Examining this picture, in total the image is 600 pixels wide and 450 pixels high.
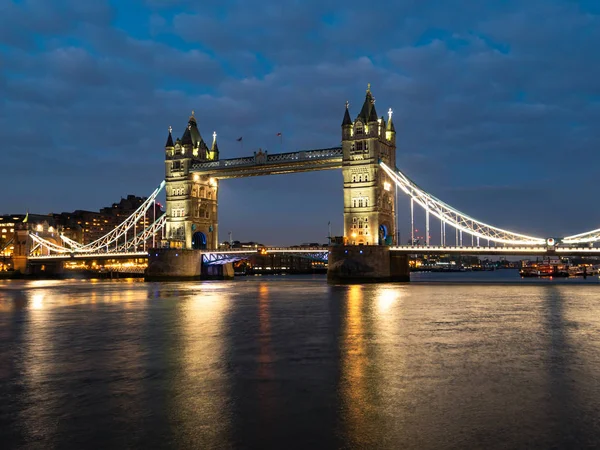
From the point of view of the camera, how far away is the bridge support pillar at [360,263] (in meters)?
64.3

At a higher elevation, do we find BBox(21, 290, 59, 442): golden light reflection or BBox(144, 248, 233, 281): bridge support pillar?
BBox(144, 248, 233, 281): bridge support pillar

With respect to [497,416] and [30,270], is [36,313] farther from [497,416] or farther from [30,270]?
[30,270]

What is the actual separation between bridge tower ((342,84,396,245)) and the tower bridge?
113 millimetres

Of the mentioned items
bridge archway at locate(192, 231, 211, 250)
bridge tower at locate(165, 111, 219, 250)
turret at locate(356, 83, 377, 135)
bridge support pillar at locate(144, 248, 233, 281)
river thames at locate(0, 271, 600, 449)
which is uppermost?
turret at locate(356, 83, 377, 135)

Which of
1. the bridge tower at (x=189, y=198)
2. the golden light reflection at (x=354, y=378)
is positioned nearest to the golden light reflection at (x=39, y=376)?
the golden light reflection at (x=354, y=378)

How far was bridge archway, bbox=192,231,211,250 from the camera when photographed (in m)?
84.0

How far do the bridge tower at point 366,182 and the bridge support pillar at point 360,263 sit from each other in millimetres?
2624

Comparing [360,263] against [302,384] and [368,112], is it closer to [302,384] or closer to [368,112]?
[368,112]

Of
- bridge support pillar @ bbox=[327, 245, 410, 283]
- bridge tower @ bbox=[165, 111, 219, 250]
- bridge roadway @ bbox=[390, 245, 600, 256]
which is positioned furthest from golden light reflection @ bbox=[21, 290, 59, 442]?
bridge tower @ bbox=[165, 111, 219, 250]

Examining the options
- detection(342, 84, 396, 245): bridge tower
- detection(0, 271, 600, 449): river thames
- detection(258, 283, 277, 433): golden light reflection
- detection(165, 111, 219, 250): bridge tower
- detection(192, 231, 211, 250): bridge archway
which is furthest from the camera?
detection(192, 231, 211, 250): bridge archway

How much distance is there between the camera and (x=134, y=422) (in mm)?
10141

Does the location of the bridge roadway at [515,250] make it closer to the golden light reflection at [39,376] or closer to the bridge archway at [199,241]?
the bridge archway at [199,241]

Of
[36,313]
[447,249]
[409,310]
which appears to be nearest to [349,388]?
[409,310]

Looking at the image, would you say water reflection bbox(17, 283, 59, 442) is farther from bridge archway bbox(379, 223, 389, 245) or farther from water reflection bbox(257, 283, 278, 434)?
bridge archway bbox(379, 223, 389, 245)
